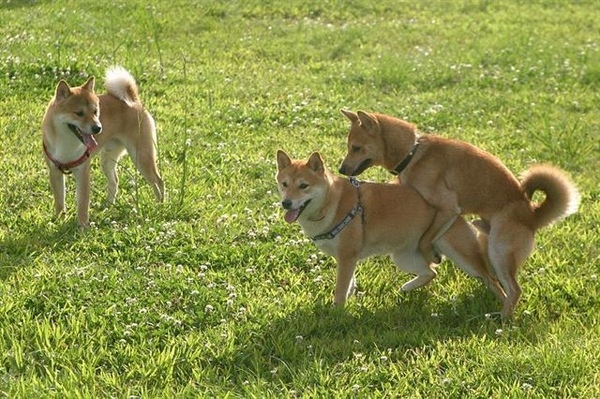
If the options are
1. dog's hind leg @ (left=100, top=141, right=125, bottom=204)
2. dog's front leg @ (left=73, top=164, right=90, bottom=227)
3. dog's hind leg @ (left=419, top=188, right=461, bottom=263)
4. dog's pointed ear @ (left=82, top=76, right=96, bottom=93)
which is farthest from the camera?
dog's hind leg @ (left=100, top=141, right=125, bottom=204)

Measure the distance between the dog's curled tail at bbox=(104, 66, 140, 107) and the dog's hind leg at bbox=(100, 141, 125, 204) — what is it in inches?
17.3

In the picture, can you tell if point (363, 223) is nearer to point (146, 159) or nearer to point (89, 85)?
point (146, 159)

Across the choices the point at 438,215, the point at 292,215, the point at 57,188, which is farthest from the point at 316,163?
the point at 57,188

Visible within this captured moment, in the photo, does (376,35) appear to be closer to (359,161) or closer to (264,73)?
(264,73)

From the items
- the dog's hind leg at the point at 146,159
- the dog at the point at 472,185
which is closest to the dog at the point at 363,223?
the dog at the point at 472,185

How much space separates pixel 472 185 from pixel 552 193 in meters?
0.64

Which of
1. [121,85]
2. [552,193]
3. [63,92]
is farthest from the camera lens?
[121,85]

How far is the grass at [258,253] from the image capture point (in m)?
4.84

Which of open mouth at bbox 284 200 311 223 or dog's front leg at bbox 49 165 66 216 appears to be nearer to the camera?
open mouth at bbox 284 200 311 223

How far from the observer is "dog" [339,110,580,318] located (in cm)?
604

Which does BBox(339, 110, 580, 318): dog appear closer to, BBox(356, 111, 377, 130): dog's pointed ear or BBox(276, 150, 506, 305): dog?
BBox(356, 111, 377, 130): dog's pointed ear

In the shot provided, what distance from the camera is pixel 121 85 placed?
769cm

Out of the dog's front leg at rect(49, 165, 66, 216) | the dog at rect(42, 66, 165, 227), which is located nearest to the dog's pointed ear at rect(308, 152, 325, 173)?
the dog at rect(42, 66, 165, 227)

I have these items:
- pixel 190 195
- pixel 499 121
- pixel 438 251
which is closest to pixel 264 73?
pixel 499 121
